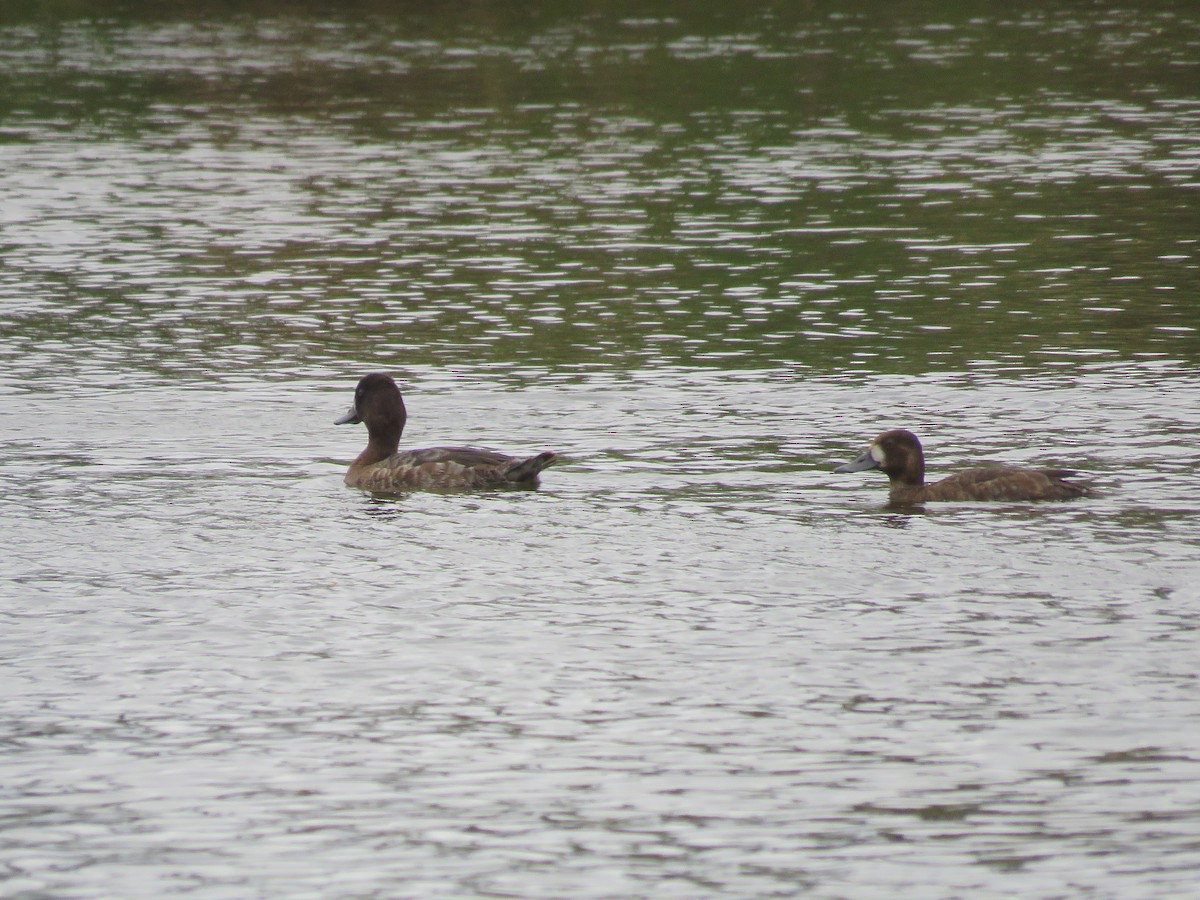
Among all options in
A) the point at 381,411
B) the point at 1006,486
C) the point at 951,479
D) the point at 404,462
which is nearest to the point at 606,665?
the point at 1006,486

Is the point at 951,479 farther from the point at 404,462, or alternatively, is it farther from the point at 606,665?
the point at 606,665

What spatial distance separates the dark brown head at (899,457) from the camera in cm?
1631

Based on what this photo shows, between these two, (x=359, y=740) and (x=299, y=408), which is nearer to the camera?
(x=359, y=740)

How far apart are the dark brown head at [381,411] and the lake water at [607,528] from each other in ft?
1.97

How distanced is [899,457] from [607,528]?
2.32 metres

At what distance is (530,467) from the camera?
1664 cm

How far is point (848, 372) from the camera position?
69.8ft

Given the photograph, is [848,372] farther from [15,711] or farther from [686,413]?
[15,711]

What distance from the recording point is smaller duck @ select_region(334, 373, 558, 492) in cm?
1677

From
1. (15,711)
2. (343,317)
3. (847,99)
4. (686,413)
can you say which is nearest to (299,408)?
(686,413)

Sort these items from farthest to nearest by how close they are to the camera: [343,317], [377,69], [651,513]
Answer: [377,69], [343,317], [651,513]

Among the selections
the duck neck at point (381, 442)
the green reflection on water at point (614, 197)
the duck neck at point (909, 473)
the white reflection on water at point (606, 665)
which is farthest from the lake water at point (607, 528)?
the duck neck at point (381, 442)

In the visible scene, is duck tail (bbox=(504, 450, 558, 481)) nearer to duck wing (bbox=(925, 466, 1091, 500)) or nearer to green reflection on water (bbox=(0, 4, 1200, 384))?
duck wing (bbox=(925, 466, 1091, 500))

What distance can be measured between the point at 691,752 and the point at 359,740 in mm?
1610
